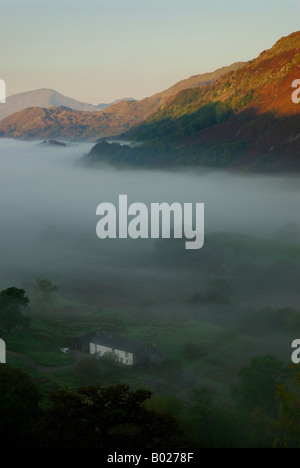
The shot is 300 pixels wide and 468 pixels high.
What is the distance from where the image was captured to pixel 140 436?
28.8 meters

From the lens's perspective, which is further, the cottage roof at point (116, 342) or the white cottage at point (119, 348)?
the cottage roof at point (116, 342)

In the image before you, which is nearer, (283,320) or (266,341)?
(266,341)

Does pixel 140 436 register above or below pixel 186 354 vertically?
above

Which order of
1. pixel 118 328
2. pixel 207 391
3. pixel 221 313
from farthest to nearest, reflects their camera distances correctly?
pixel 221 313
pixel 118 328
pixel 207 391

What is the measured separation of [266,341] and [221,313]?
23807 millimetres

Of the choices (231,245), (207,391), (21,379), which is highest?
(231,245)

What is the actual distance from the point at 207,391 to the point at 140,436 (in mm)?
36493

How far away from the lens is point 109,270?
163000 millimetres

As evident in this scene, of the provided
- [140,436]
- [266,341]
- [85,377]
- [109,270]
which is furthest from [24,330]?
[109,270]

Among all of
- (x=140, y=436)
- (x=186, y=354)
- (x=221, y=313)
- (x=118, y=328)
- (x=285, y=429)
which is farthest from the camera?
(x=221, y=313)

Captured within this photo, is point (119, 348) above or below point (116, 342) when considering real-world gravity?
below

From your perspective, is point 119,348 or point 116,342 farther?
point 116,342

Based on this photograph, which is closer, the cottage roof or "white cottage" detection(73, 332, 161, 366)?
"white cottage" detection(73, 332, 161, 366)

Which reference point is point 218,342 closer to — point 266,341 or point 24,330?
point 266,341
